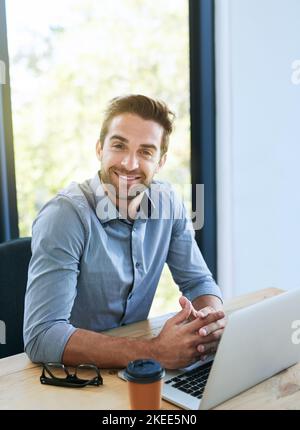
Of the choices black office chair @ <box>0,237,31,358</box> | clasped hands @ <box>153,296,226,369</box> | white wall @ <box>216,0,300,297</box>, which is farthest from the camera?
white wall @ <box>216,0,300,297</box>

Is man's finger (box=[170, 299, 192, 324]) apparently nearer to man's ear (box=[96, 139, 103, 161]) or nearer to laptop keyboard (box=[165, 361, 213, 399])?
laptop keyboard (box=[165, 361, 213, 399])

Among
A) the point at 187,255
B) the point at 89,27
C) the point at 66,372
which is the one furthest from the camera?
the point at 89,27

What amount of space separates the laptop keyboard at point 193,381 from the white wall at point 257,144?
1.38 metres

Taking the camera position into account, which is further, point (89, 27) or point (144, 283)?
point (89, 27)

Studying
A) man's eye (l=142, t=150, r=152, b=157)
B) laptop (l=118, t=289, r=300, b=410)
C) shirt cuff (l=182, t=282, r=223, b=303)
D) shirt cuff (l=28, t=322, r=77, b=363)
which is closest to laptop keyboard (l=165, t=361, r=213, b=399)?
laptop (l=118, t=289, r=300, b=410)

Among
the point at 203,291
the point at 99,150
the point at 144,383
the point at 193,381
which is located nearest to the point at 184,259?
the point at 203,291

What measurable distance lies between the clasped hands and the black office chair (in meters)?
0.55

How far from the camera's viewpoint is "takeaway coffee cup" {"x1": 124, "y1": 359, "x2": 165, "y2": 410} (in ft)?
3.00

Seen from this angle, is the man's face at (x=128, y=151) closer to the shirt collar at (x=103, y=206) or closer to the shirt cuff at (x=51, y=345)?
the shirt collar at (x=103, y=206)

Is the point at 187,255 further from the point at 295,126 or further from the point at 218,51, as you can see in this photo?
the point at 218,51

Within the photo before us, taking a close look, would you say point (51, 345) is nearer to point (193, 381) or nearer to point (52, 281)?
point (52, 281)

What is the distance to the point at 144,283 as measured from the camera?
166cm
